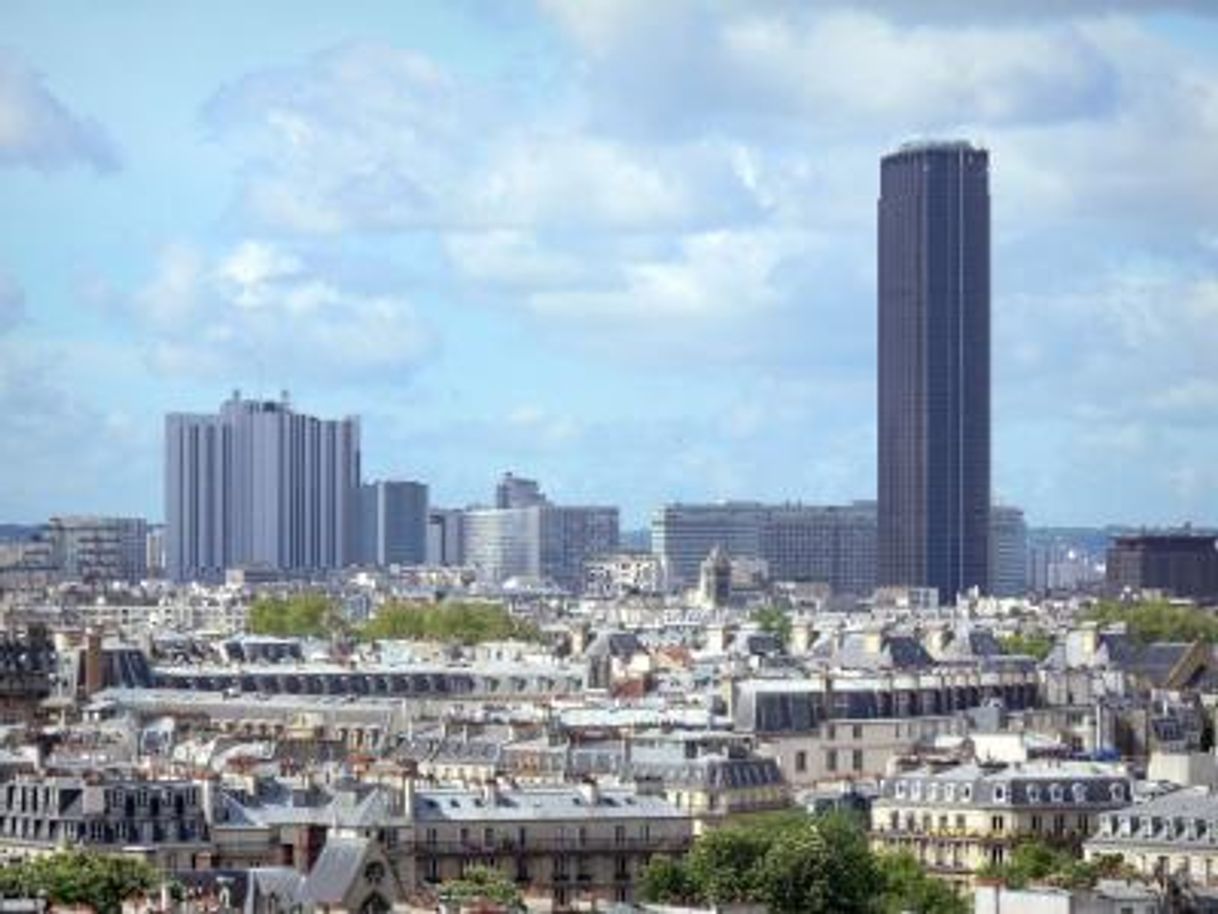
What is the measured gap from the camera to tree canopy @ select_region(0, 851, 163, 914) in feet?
244

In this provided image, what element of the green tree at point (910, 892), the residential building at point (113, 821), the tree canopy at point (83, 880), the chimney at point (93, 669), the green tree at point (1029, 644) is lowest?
the green tree at point (910, 892)

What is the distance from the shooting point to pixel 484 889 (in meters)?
79.9

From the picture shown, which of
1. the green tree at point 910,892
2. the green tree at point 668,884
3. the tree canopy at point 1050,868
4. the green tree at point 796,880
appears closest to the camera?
the green tree at point 796,880

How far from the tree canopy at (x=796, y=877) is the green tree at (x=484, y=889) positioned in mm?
3026

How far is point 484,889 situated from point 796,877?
605cm

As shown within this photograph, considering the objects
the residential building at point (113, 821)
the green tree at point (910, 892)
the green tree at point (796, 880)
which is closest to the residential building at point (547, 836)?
the green tree at point (910, 892)

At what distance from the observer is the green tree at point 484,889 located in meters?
73.4

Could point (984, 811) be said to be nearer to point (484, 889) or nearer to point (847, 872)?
point (847, 872)

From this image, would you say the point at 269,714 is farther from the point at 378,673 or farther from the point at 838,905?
the point at 838,905

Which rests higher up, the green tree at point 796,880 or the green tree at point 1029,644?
the green tree at point 1029,644

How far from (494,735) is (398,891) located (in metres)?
41.8

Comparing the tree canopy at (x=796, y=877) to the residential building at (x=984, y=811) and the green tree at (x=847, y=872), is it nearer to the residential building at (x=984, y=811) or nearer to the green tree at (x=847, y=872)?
the green tree at (x=847, y=872)

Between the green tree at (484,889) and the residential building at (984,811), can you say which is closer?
the green tree at (484,889)

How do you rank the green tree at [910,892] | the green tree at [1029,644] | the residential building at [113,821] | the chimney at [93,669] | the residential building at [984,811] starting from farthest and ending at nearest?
the green tree at [1029,644] < the chimney at [93,669] < the residential building at [984,811] < the residential building at [113,821] < the green tree at [910,892]
